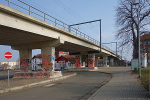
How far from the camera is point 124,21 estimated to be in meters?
23.1

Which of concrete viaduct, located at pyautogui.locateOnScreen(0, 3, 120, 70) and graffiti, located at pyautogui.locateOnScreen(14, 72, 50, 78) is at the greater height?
concrete viaduct, located at pyautogui.locateOnScreen(0, 3, 120, 70)

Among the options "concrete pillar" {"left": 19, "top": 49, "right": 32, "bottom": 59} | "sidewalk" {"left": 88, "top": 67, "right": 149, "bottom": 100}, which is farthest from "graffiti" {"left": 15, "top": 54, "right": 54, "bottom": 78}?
"sidewalk" {"left": 88, "top": 67, "right": 149, "bottom": 100}

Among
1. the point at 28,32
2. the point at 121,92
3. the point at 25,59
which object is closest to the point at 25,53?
the point at 25,59

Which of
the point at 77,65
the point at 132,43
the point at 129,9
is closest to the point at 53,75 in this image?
the point at 132,43

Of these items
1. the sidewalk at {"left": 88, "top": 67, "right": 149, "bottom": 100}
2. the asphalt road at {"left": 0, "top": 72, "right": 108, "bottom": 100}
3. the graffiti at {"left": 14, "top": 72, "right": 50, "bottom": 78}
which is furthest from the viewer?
the graffiti at {"left": 14, "top": 72, "right": 50, "bottom": 78}

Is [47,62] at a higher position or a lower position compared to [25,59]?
lower

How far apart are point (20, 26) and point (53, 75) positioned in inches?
326

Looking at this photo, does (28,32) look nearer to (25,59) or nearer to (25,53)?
(25,59)

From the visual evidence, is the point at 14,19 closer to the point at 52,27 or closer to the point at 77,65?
the point at 52,27

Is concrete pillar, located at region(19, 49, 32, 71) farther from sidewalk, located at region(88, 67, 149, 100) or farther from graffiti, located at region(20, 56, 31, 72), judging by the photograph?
sidewalk, located at region(88, 67, 149, 100)

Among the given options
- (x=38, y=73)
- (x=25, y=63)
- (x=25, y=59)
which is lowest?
(x=38, y=73)

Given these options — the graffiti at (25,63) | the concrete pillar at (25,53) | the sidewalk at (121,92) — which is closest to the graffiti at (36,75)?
the graffiti at (25,63)

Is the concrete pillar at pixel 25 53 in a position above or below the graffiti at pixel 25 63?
above

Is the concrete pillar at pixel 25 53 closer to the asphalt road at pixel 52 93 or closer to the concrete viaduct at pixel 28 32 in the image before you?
the concrete viaduct at pixel 28 32
